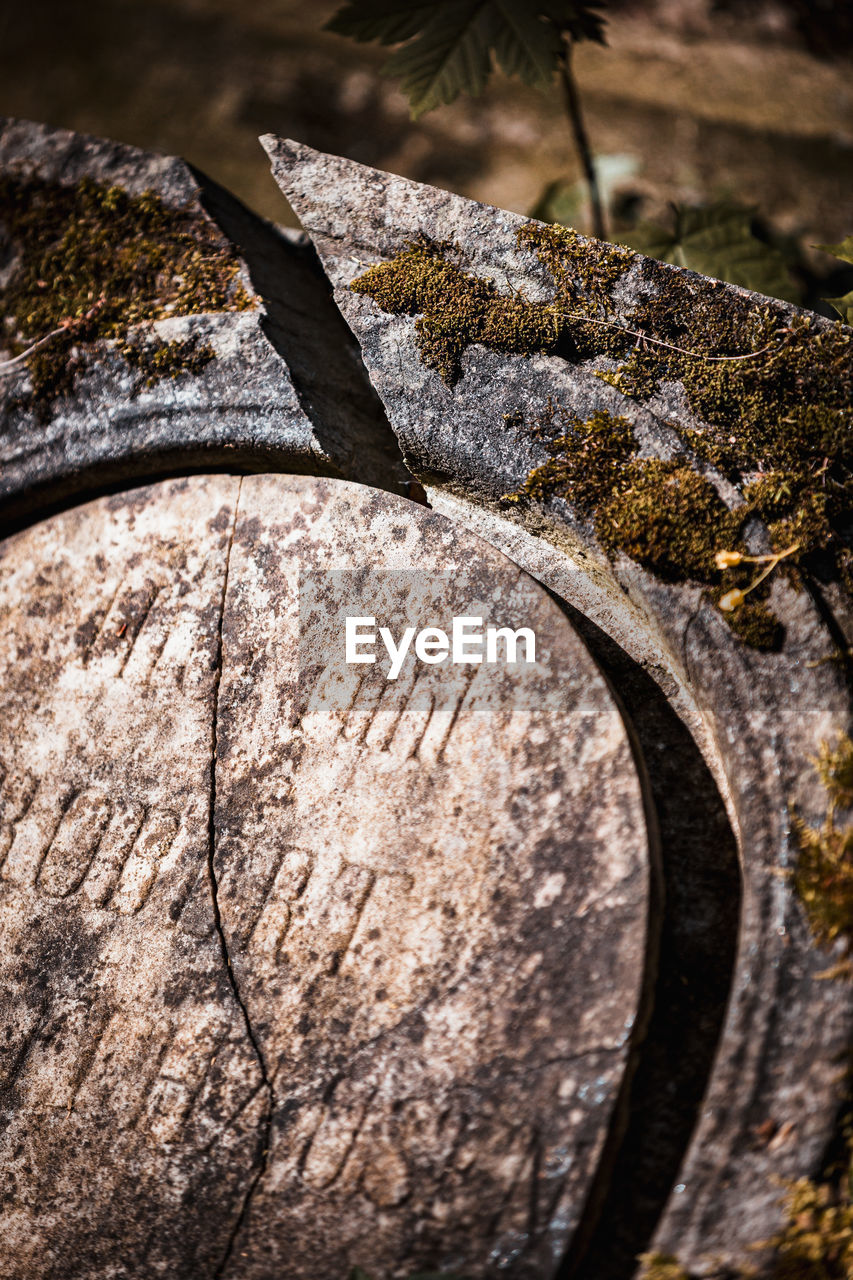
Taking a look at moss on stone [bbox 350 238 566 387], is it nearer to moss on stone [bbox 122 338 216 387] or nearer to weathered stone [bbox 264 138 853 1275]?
weathered stone [bbox 264 138 853 1275]

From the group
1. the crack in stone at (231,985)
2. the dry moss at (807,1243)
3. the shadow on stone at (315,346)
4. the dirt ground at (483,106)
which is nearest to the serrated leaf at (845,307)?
the shadow on stone at (315,346)

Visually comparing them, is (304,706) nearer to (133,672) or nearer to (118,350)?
(133,672)

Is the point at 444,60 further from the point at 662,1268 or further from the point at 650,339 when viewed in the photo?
the point at 662,1268

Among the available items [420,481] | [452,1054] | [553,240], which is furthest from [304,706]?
[553,240]

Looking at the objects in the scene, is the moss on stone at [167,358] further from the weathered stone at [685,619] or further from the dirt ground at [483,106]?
the dirt ground at [483,106]

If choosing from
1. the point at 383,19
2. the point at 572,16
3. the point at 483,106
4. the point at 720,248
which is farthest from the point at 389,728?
the point at 483,106

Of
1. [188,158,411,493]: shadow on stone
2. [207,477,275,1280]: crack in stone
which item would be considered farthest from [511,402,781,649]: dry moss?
[207,477,275,1280]: crack in stone
